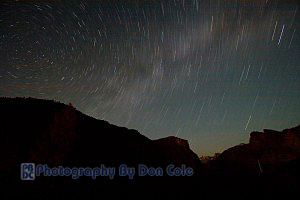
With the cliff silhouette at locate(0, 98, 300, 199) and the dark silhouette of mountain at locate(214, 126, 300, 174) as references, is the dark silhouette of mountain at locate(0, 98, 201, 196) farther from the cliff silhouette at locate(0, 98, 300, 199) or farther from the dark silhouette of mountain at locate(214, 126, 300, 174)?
the dark silhouette of mountain at locate(214, 126, 300, 174)

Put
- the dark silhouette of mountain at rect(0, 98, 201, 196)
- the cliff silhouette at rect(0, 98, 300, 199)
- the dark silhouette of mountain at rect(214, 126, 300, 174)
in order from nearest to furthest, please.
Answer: the cliff silhouette at rect(0, 98, 300, 199), the dark silhouette of mountain at rect(0, 98, 201, 196), the dark silhouette of mountain at rect(214, 126, 300, 174)

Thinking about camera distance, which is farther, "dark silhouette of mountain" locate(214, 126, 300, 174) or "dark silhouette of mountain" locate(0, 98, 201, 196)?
"dark silhouette of mountain" locate(214, 126, 300, 174)

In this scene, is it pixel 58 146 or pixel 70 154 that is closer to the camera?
pixel 58 146

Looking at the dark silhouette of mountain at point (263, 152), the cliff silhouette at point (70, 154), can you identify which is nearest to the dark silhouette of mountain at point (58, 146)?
the cliff silhouette at point (70, 154)

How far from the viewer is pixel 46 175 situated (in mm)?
14789

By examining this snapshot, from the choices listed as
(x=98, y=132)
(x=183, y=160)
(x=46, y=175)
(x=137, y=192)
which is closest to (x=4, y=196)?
(x=46, y=175)

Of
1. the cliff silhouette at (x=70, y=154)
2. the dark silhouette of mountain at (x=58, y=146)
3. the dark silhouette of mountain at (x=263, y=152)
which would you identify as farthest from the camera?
the dark silhouette of mountain at (x=263, y=152)

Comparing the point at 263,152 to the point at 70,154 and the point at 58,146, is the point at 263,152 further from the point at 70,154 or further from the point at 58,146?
the point at 58,146

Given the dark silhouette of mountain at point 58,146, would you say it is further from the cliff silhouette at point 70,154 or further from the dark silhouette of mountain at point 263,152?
the dark silhouette of mountain at point 263,152

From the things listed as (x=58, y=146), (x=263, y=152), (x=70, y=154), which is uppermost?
(x=263, y=152)

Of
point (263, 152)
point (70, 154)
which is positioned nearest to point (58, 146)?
point (70, 154)

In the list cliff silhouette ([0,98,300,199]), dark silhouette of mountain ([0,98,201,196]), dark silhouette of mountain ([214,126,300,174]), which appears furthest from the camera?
dark silhouette of mountain ([214,126,300,174])

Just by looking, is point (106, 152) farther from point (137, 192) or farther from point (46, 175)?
point (46, 175)

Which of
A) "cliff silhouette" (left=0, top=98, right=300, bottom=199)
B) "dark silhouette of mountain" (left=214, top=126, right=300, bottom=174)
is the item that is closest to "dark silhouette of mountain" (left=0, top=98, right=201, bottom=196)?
"cliff silhouette" (left=0, top=98, right=300, bottom=199)
